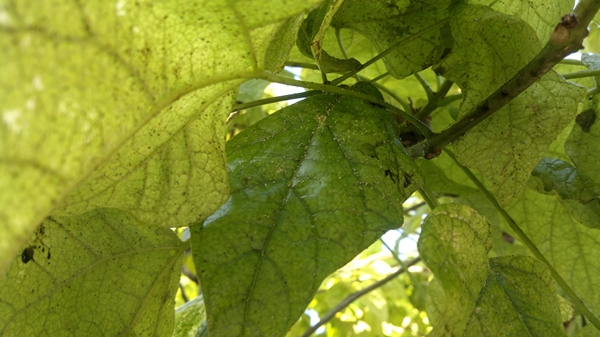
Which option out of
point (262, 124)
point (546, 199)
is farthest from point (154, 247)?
point (546, 199)

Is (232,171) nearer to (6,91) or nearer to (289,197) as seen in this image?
(289,197)

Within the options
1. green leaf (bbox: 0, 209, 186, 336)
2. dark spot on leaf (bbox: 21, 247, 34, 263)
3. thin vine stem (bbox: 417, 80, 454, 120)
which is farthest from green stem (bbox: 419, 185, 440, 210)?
dark spot on leaf (bbox: 21, 247, 34, 263)

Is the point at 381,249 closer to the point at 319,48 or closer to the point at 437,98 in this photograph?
the point at 437,98

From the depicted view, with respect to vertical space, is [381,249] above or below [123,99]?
above

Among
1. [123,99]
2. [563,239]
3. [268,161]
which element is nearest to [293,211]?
[268,161]

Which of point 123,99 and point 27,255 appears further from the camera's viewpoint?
point 27,255

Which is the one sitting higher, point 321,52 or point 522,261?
point 321,52

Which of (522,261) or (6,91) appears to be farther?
(522,261)

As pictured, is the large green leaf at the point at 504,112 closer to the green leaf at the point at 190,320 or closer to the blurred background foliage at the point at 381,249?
the blurred background foliage at the point at 381,249
